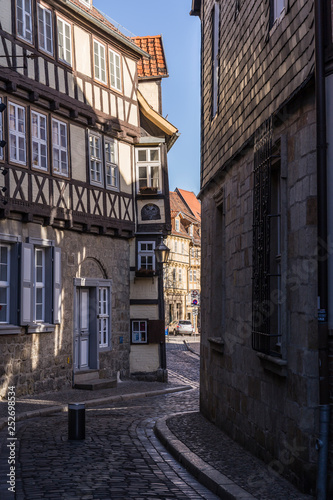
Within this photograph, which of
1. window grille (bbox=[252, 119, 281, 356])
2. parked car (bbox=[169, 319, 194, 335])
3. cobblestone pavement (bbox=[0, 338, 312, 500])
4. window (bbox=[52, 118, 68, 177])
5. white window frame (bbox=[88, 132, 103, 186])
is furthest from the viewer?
parked car (bbox=[169, 319, 194, 335])

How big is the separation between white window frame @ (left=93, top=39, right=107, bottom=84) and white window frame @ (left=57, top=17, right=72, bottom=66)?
1.34 metres

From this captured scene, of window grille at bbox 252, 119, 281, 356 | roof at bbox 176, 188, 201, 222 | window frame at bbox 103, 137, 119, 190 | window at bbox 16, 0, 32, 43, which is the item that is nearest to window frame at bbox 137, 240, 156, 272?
window frame at bbox 103, 137, 119, 190

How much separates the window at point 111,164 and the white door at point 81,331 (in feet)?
10.0

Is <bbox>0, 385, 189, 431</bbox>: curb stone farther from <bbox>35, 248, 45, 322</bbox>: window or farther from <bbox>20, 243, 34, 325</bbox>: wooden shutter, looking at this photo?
<bbox>35, 248, 45, 322</bbox>: window

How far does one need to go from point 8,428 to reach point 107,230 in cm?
966

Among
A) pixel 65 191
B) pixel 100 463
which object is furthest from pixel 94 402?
pixel 100 463

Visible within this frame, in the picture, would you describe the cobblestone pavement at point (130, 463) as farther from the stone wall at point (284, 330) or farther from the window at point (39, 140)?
the window at point (39, 140)

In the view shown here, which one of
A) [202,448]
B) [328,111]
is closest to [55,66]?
[202,448]

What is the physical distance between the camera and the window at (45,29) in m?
17.7

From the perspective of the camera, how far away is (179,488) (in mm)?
7555

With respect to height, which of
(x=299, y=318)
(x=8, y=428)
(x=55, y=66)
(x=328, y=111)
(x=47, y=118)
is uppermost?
(x=55, y=66)

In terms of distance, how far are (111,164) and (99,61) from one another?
9.12 ft

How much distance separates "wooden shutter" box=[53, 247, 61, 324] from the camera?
1775 cm

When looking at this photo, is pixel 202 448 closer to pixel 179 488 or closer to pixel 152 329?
pixel 179 488
